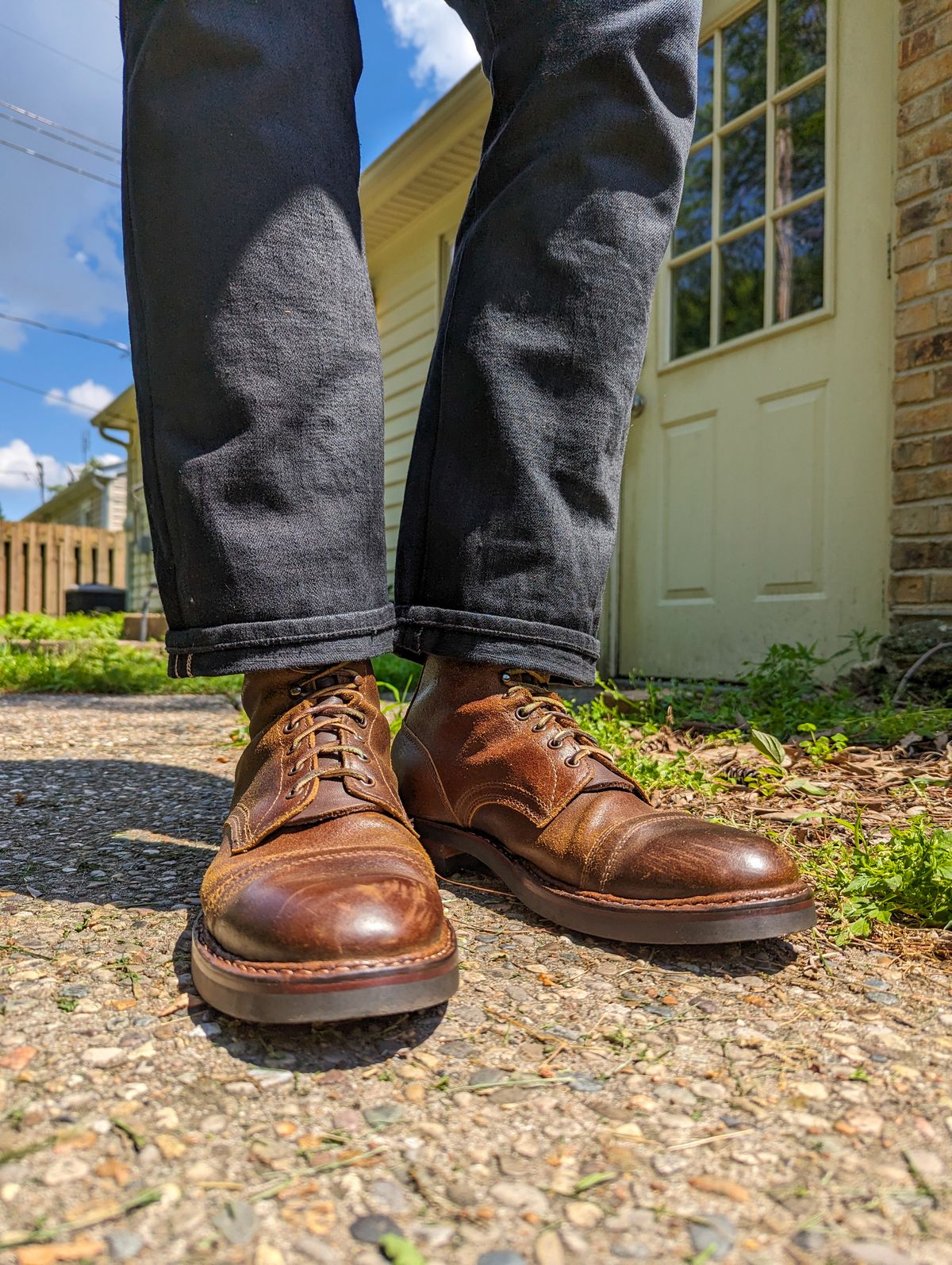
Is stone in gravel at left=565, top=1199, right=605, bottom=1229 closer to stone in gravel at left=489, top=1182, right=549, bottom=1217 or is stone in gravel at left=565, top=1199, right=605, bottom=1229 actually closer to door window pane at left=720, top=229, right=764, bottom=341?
Result: stone in gravel at left=489, top=1182, right=549, bottom=1217

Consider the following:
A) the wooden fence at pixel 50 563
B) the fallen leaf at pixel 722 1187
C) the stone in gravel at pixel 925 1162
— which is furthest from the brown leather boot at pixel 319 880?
the wooden fence at pixel 50 563

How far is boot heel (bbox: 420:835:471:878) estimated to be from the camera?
1.13 m

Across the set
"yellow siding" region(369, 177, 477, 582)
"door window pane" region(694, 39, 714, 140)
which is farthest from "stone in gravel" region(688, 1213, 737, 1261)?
"yellow siding" region(369, 177, 477, 582)

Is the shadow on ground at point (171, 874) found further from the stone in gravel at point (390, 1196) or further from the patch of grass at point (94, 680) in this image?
the patch of grass at point (94, 680)

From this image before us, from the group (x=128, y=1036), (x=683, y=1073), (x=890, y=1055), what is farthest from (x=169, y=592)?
(x=890, y=1055)

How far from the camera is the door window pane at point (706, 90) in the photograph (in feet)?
12.0

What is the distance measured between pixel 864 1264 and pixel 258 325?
0.90 metres

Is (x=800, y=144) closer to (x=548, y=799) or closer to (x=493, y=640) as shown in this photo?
(x=493, y=640)

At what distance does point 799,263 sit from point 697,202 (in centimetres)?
69

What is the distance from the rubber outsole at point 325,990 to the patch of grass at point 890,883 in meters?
0.49

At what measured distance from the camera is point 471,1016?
2.56 ft

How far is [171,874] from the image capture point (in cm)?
112

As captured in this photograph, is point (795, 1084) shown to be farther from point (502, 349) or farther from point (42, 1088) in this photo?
point (502, 349)

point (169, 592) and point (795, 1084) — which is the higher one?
point (169, 592)
